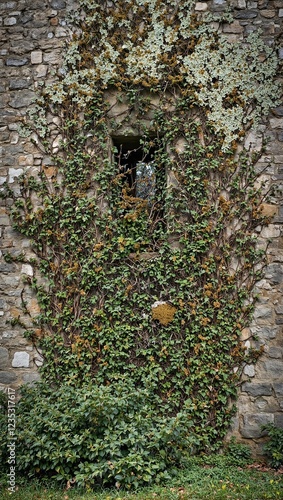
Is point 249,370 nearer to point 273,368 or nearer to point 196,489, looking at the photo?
point 273,368

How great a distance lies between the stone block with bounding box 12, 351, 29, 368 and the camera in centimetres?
469

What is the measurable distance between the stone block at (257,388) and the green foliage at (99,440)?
883 mm

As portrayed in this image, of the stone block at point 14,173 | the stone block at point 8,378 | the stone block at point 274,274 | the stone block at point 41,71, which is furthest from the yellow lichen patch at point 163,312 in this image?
the stone block at point 41,71

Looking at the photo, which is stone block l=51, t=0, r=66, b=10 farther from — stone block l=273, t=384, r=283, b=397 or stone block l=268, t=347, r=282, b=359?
stone block l=273, t=384, r=283, b=397

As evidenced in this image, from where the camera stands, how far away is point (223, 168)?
15.5 ft

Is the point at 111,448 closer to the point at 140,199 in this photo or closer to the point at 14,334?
the point at 14,334

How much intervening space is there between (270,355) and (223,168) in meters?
2.06

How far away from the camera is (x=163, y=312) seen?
4543 millimetres

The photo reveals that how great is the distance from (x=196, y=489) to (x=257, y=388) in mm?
1356

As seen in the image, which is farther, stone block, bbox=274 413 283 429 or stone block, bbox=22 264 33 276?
stone block, bbox=22 264 33 276

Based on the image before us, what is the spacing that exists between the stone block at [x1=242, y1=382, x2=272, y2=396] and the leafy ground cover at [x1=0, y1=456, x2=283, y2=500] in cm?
72

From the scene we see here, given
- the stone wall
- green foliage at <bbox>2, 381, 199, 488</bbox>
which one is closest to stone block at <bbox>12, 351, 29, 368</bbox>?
the stone wall

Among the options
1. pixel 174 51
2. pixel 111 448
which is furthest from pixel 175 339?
pixel 174 51

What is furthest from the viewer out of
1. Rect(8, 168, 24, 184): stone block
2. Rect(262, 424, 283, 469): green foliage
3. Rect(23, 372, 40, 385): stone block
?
Rect(8, 168, 24, 184): stone block
